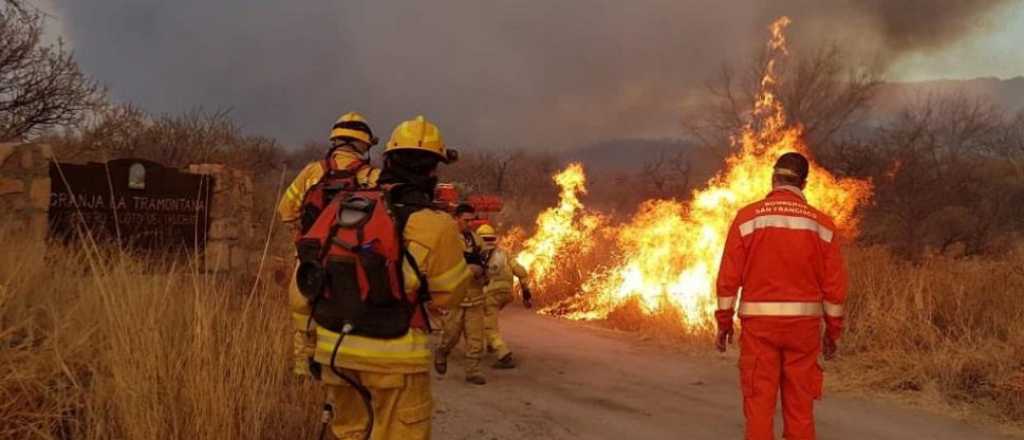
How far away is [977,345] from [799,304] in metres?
4.41

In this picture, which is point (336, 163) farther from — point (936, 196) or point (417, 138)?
point (936, 196)

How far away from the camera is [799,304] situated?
4848 mm

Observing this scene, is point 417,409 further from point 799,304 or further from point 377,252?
point 799,304

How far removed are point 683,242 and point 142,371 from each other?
10358 mm

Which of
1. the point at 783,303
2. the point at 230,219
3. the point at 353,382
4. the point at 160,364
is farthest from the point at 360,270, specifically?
the point at 230,219

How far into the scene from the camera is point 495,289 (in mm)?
8781

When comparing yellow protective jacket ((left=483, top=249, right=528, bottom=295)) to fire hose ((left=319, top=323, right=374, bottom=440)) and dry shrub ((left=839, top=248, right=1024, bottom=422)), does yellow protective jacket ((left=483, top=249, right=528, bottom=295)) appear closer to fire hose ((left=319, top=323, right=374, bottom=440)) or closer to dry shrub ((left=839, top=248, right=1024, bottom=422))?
dry shrub ((left=839, top=248, right=1024, bottom=422))

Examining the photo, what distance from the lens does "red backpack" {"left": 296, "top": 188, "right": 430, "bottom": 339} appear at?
336 cm

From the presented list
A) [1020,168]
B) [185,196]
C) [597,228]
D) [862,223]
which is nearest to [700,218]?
[597,228]

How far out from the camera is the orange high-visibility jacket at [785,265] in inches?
192

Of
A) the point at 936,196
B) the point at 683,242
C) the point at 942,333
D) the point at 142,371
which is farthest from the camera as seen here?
the point at 936,196

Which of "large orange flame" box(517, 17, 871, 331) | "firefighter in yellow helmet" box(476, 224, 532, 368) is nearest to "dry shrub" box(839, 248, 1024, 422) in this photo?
"large orange flame" box(517, 17, 871, 331)

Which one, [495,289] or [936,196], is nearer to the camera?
[495,289]

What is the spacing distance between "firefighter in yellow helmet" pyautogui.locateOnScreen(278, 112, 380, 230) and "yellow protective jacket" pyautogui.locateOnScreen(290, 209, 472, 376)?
259 centimetres
